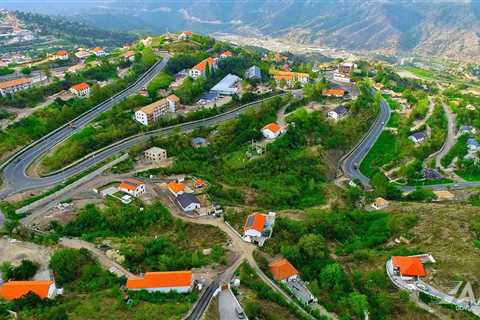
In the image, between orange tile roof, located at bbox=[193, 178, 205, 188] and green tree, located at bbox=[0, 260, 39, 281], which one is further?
orange tile roof, located at bbox=[193, 178, 205, 188]

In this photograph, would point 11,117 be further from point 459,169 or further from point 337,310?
point 459,169

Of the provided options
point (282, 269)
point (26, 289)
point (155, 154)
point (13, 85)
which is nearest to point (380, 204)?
point (282, 269)

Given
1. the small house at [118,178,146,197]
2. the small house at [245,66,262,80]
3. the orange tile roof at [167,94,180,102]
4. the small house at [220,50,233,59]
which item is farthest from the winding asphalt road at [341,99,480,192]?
the small house at [220,50,233,59]

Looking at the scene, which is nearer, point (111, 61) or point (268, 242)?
point (268, 242)

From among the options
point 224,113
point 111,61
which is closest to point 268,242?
point 224,113

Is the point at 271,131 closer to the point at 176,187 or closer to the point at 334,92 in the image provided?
the point at 176,187

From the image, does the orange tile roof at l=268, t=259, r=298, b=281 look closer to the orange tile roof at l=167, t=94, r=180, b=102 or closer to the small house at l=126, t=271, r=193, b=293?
the small house at l=126, t=271, r=193, b=293

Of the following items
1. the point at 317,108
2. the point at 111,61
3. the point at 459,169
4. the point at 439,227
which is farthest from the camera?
the point at 111,61
